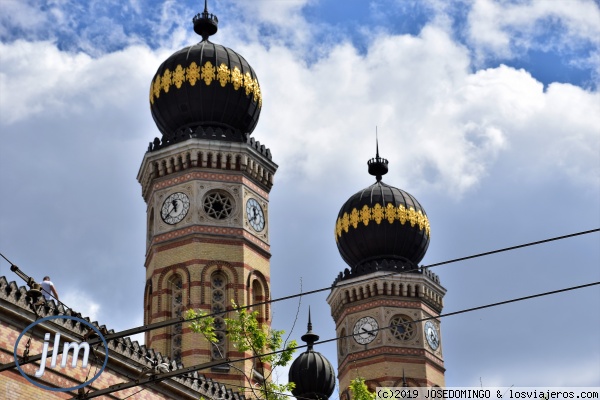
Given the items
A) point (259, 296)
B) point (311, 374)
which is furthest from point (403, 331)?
point (259, 296)

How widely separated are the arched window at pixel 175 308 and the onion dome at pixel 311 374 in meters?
5.83

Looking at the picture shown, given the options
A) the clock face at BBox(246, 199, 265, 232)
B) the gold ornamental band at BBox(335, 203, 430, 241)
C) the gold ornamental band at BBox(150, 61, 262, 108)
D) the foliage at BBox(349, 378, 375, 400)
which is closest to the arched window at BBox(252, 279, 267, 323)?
the clock face at BBox(246, 199, 265, 232)

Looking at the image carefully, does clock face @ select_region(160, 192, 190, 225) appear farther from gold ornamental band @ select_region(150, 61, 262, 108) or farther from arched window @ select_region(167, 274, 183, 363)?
gold ornamental band @ select_region(150, 61, 262, 108)

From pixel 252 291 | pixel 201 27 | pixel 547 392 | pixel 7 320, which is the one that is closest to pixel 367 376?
pixel 252 291

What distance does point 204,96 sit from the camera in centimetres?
3262

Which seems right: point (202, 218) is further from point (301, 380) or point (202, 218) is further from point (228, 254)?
point (301, 380)

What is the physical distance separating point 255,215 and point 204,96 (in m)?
3.69

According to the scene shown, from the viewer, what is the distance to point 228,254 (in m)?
30.6

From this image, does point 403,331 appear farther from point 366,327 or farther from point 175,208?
point 175,208

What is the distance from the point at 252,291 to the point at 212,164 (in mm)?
3631

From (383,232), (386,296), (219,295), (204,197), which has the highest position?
(383,232)

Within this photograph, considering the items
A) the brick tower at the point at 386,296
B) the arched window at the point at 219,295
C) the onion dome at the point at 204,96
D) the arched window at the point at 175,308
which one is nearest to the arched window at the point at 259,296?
the arched window at the point at 219,295

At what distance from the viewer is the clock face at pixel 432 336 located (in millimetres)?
39594

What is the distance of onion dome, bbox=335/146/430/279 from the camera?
1588 inches
